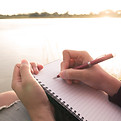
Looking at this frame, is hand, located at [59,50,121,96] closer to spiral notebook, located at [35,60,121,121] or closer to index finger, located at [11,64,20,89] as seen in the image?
spiral notebook, located at [35,60,121,121]

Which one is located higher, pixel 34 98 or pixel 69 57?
pixel 69 57

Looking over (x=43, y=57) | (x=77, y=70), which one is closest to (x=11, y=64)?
(x=43, y=57)

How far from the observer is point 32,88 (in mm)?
599

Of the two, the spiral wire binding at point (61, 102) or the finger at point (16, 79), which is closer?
the spiral wire binding at point (61, 102)

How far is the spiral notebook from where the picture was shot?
0.53 m

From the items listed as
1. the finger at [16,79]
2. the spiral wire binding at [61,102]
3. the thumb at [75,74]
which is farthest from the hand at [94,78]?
the finger at [16,79]

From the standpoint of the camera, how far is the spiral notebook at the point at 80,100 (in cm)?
53

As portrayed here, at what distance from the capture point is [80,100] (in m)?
0.57

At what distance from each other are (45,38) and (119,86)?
6.38ft

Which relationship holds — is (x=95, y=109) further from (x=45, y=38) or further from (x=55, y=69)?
(x=45, y=38)

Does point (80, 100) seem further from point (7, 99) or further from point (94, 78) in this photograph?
point (7, 99)

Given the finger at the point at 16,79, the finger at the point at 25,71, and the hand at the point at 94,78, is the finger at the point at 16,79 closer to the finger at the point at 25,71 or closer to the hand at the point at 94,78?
the finger at the point at 25,71

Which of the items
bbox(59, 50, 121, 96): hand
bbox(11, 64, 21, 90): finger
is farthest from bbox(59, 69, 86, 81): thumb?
bbox(11, 64, 21, 90): finger

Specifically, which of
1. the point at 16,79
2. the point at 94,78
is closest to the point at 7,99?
the point at 16,79
